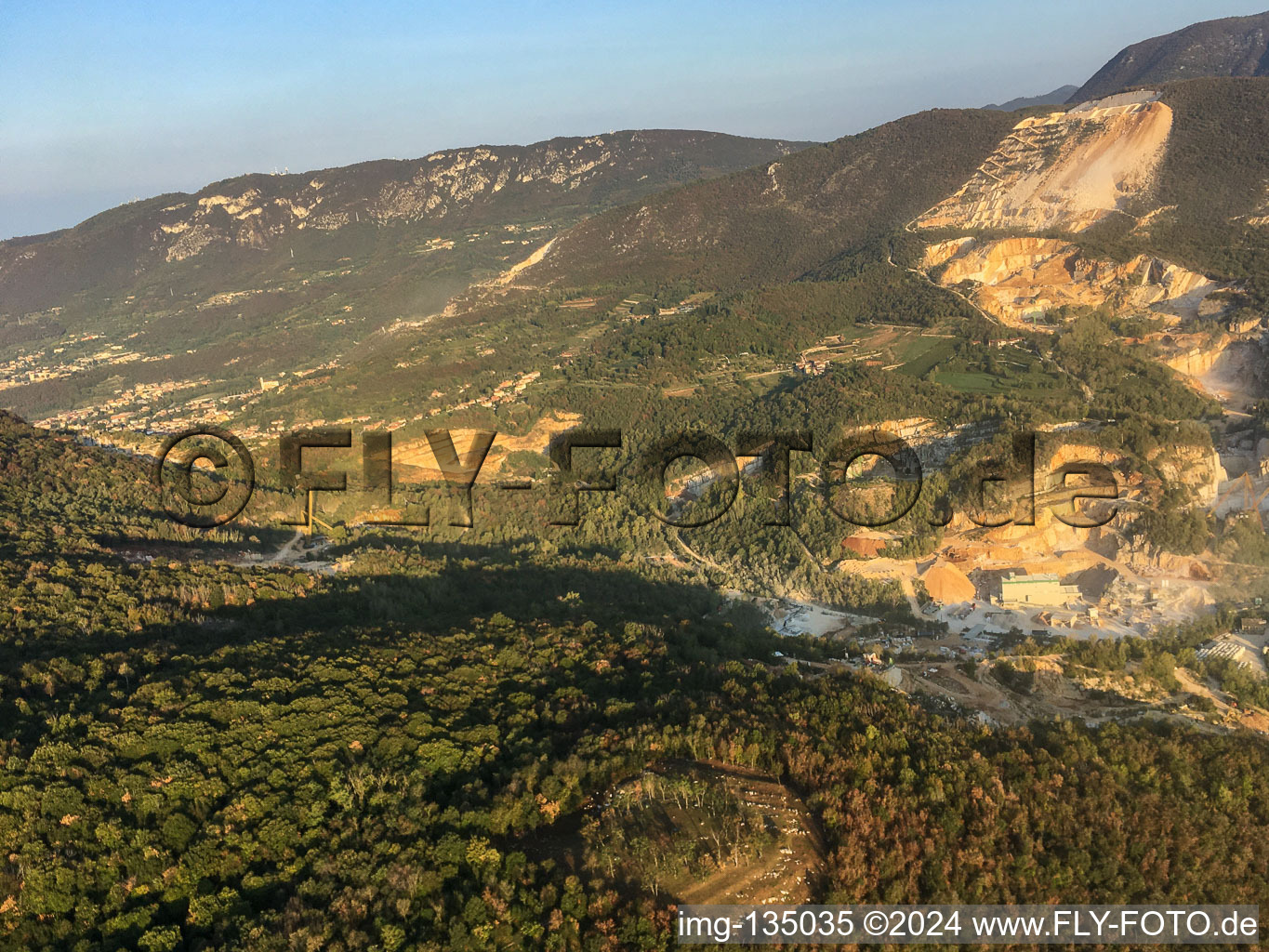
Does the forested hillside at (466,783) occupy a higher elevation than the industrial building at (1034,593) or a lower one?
higher

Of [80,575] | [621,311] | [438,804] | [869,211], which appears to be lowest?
[438,804]

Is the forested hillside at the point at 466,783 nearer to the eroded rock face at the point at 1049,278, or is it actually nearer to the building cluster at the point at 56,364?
the eroded rock face at the point at 1049,278

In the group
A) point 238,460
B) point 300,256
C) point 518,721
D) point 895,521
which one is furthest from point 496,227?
point 518,721

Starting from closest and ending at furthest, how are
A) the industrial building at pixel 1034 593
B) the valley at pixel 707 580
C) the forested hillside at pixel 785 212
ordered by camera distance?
the valley at pixel 707 580
the industrial building at pixel 1034 593
the forested hillside at pixel 785 212

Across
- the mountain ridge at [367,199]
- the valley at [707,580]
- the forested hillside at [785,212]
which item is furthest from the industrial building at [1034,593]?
the mountain ridge at [367,199]

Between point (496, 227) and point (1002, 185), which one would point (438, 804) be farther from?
point (496, 227)

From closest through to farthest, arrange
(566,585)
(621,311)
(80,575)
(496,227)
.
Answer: (80,575) → (566,585) → (621,311) → (496,227)

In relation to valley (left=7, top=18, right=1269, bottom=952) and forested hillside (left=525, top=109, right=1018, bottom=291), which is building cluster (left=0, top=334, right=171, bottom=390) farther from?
forested hillside (left=525, top=109, right=1018, bottom=291)
